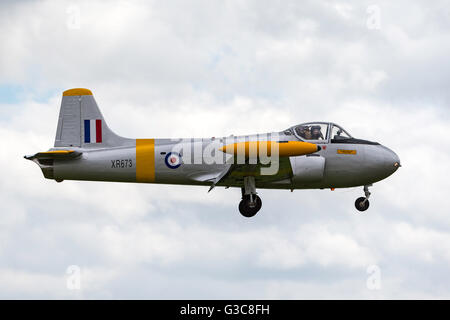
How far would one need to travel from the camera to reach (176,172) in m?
23.8

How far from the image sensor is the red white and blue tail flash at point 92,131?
2418 cm

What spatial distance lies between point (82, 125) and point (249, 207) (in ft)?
21.4

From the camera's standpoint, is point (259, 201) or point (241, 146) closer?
point (241, 146)

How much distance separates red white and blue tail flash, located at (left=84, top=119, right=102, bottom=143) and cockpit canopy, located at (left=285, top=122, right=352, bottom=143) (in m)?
6.61

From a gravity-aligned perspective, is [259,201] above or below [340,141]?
below

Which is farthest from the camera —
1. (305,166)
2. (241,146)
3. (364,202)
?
(364,202)

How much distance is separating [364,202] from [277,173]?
149 inches

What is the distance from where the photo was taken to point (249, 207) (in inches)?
927

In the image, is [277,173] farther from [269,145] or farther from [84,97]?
[84,97]

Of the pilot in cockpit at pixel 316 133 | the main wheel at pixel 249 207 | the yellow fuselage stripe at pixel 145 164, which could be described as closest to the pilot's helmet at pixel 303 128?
the pilot in cockpit at pixel 316 133

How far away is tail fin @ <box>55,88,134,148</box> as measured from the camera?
2403 cm

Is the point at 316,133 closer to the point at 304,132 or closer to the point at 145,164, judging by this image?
the point at 304,132

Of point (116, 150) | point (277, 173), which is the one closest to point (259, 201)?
point (277, 173)

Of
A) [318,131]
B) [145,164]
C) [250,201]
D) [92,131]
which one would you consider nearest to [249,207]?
[250,201]
